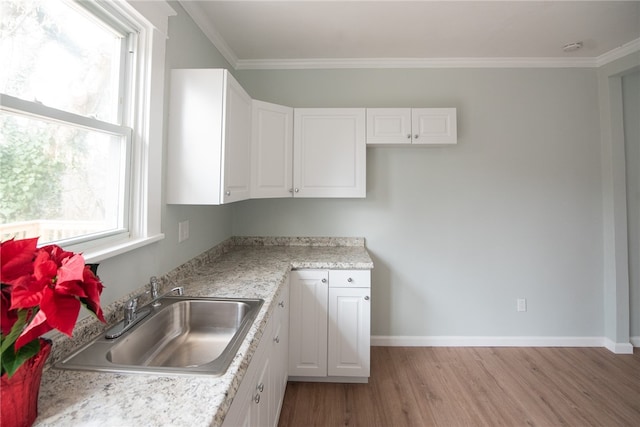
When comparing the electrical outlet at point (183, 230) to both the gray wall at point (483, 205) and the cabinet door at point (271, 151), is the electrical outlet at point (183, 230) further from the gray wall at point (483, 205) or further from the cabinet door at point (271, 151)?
the gray wall at point (483, 205)

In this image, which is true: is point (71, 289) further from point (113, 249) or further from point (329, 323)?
point (329, 323)

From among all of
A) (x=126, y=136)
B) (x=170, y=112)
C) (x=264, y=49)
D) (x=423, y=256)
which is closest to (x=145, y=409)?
(x=126, y=136)

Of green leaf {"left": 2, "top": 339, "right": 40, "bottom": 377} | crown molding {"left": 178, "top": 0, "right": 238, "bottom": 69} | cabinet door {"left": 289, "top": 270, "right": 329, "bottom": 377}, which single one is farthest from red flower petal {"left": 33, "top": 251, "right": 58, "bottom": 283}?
crown molding {"left": 178, "top": 0, "right": 238, "bottom": 69}

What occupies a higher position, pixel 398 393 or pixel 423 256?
pixel 423 256

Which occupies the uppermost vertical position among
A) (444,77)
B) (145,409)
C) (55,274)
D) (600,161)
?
(444,77)

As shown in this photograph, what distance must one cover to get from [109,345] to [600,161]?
3723 millimetres

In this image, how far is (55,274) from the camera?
58 cm

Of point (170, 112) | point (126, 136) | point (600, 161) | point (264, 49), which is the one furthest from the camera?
point (600, 161)

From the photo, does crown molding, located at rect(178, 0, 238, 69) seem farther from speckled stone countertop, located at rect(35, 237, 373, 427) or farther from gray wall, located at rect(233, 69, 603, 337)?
speckled stone countertop, located at rect(35, 237, 373, 427)

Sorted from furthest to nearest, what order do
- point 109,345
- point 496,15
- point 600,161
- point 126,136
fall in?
1. point 600,161
2. point 496,15
3. point 126,136
4. point 109,345

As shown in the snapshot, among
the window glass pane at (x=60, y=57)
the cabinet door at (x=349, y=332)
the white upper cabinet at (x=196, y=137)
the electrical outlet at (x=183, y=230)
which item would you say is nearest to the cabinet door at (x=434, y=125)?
the cabinet door at (x=349, y=332)

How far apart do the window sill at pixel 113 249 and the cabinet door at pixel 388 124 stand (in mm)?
1757

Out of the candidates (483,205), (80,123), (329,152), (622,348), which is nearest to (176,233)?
(80,123)

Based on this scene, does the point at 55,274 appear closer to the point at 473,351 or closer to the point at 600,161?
the point at 473,351
